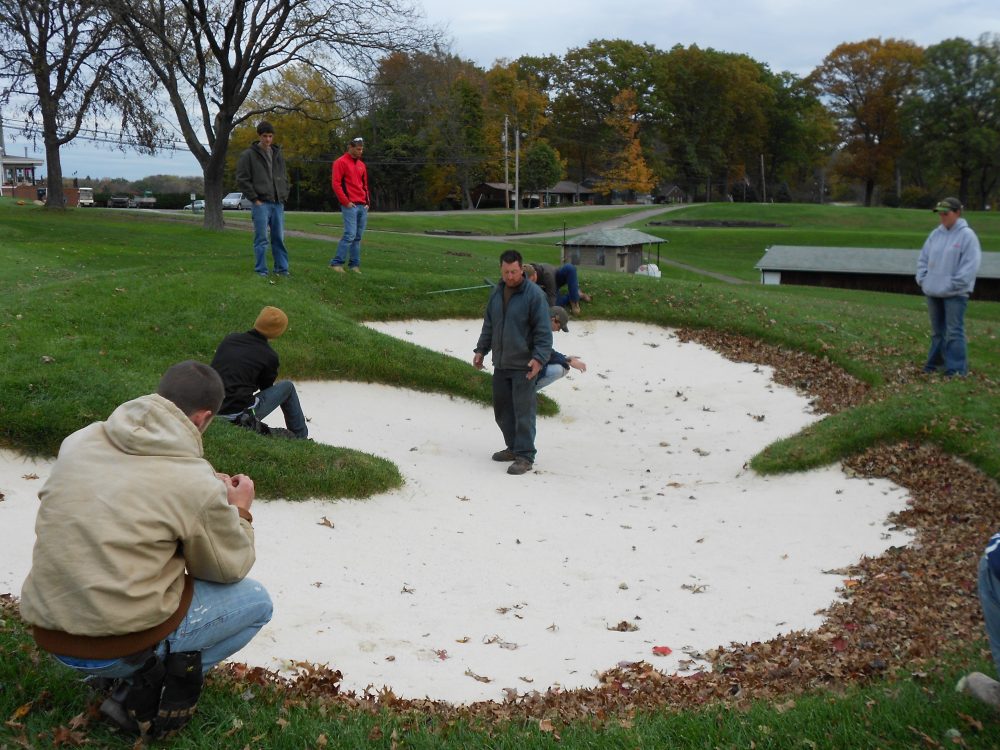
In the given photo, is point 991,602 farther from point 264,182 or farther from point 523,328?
point 264,182

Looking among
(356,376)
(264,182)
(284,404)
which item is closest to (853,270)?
(264,182)

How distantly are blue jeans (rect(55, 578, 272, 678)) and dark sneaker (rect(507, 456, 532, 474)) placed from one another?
281 inches

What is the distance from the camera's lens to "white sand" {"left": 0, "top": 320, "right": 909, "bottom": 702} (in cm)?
690

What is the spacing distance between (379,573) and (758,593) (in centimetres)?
333

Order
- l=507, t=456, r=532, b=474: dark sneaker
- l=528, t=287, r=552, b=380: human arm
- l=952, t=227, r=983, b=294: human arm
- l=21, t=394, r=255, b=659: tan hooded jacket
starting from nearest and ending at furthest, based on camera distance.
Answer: l=21, t=394, r=255, b=659: tan hooded jacket
l=528, t=287, r=552, b=380: human arm
l=507, t=456, r=532, b=474: dark sneaker
l=952, t=227, r=983, b=294: human arm

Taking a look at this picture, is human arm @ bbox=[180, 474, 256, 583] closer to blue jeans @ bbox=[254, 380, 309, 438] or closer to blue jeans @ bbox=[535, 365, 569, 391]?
blue jeans @ bbox=[254, 380, 309, 438]

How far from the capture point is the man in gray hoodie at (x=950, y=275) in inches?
543

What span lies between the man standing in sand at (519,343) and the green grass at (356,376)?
2.16 m

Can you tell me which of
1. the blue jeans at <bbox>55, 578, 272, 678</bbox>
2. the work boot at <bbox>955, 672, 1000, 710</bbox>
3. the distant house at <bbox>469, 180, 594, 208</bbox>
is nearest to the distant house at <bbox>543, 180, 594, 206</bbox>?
the distant house at <bbox>469, 180, 594, 208</bbox>

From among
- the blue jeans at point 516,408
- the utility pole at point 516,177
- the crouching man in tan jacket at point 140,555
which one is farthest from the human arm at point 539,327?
the utility pole at point 516,177

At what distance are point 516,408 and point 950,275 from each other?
22.6ft

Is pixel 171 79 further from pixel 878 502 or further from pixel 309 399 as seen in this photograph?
pixel 878 502

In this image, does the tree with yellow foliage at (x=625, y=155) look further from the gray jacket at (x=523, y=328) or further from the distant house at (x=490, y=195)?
the gray jacket at (x=523, y=328)

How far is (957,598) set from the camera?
7.19 meters
